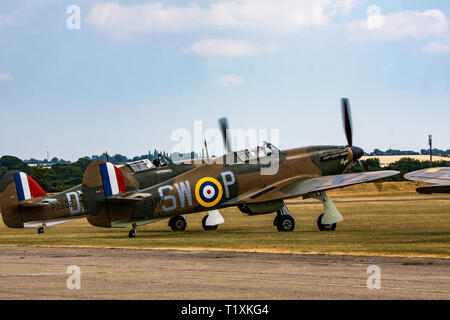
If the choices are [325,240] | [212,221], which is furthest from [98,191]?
[325,240]

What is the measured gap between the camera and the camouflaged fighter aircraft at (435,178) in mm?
19031

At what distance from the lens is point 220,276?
14016 millimetres

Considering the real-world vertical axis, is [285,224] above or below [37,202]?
below

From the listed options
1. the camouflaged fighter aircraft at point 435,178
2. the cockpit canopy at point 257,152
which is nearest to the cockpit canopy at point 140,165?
the cockpit canopy at point 257,152

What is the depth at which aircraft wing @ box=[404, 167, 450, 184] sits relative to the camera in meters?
19.5

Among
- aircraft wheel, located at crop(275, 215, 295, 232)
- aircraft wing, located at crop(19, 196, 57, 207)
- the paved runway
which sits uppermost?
aircraft wing, located at crop(19, 196, 57, 207)

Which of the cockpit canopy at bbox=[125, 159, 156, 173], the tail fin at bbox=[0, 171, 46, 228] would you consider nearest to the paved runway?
the cockpit canopy at bbox=[125, 159, 156, 173]

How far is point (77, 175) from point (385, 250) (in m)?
96.1

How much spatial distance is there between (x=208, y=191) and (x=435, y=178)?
30.3 ft

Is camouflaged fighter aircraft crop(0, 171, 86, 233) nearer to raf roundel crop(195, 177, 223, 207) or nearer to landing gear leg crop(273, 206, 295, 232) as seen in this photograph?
raf roundel crop(195, 177, 223, 207)

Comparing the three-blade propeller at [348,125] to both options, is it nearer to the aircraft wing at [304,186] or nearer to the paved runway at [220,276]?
the aircraft wing at [304,186]

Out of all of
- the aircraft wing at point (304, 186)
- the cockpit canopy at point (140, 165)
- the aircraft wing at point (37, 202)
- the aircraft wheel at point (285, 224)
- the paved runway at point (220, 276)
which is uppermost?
the cockpit canopy at point (140, 165)

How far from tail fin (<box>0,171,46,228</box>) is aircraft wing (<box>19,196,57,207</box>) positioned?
1.00 feet

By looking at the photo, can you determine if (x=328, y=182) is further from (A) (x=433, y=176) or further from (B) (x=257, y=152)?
(A) (x=433, y=176)
